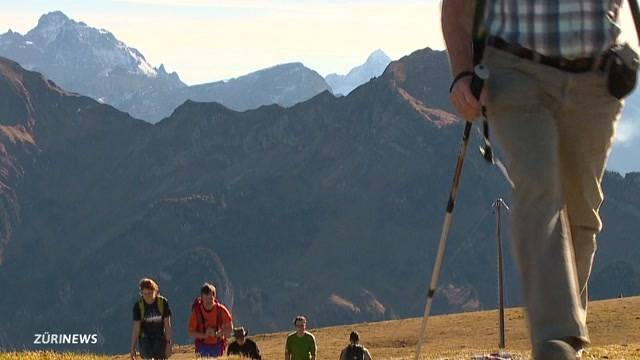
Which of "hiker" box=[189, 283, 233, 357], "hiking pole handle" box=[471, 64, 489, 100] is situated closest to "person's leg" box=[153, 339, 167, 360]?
"hiker" box=[189, 283, 233, 357]

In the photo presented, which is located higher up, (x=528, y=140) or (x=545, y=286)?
(x=528, y=140)

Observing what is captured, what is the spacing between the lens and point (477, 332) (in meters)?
115

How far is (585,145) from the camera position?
15.9ft

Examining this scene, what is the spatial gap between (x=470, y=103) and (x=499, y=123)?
163 mm

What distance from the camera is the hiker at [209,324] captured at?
59.0 feet

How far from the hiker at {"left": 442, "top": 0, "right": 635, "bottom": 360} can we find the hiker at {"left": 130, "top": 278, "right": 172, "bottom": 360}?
1244cm

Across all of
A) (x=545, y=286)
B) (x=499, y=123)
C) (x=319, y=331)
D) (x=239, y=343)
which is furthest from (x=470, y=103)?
(x=319, y=331)

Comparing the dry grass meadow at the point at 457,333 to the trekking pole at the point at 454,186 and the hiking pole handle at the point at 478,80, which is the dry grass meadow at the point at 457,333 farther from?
the hiking pole handle at the point at 478,80

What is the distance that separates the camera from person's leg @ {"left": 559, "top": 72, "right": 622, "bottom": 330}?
476 centimetres

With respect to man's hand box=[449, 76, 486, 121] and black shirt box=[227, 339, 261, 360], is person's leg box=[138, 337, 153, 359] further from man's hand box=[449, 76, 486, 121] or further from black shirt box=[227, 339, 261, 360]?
man's hand box=[449, 76, 486, 121]

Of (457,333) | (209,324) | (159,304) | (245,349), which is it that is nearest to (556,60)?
(159,304)

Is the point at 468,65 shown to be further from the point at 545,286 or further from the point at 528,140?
the point at 545,286

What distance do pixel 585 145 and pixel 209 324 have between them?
45.9ft

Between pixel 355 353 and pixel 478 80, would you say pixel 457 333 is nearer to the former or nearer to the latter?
pixel 355 353
